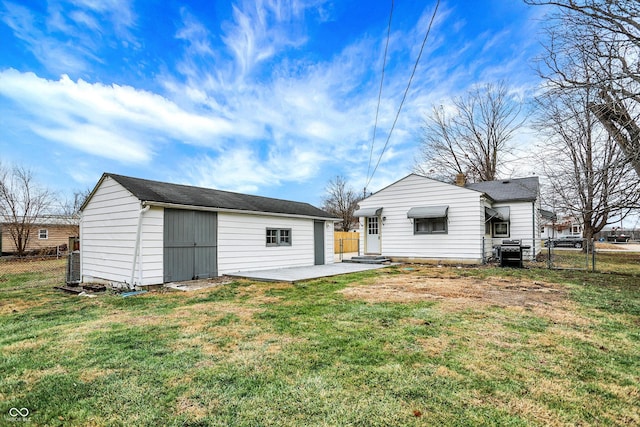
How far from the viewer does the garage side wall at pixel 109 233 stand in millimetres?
8352

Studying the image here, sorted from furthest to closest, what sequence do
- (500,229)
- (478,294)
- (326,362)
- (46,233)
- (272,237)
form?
(46,233) < (500,229) < (272,237) < (478,294) < (326,362)

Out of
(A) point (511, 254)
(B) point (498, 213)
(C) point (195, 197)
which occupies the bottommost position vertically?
(A) point (511, 254)

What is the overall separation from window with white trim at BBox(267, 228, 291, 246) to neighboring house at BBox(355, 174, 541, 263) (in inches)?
185

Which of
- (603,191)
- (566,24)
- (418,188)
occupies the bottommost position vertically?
(603,191)

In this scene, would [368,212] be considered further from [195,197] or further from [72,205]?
[72,205]

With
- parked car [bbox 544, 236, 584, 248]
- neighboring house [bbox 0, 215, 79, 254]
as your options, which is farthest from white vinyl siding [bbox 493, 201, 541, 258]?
neighboring house [bbox 0, 215, 79, 254]

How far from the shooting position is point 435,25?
6.92 meters


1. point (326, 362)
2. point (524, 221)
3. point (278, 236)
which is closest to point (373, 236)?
point (278, 236)

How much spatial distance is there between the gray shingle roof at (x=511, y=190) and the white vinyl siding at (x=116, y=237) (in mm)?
13989

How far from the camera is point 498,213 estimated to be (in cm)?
1458

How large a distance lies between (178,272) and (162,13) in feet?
25.8

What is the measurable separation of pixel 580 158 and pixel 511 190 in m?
7.43

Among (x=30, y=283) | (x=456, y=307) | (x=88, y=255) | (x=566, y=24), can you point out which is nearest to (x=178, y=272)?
(x=88, y=255)

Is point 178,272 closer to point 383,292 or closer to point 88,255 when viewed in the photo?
point 88,255
